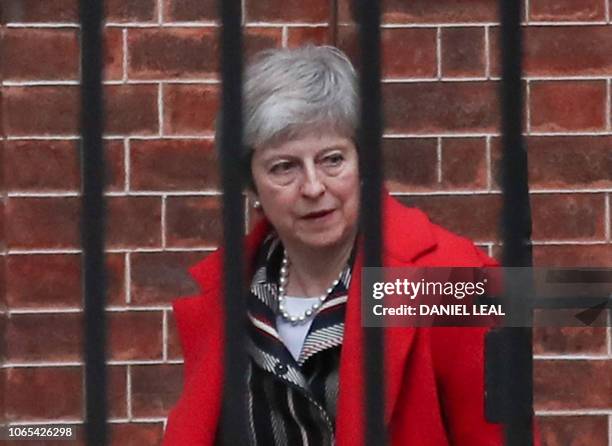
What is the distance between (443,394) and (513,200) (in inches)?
32.1

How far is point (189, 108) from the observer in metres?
3.69

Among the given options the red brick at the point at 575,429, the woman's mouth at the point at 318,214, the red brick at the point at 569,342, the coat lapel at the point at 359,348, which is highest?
the woman's mouth at the point at 318,214

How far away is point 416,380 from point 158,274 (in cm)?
125

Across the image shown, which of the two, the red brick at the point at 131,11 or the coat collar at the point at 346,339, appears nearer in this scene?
the coat collar at the point at 346,339

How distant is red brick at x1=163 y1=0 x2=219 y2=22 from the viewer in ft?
12.0

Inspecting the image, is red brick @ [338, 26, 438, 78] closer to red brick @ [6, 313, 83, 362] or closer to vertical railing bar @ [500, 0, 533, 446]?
red brick @ [6, 313, 83, 362]

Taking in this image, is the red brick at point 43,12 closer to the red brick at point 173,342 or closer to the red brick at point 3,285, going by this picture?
the red brick at point 3,285

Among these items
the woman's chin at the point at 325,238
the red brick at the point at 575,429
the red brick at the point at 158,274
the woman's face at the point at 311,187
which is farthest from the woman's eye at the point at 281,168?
the red brick at the point at 575,429

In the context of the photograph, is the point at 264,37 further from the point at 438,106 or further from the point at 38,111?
the point at 38,111

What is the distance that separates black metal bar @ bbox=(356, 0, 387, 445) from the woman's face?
83 centimetres

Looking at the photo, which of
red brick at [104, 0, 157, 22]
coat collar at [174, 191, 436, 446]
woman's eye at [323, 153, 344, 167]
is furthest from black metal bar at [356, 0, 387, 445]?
red brick at [104, 0, 157, 22]

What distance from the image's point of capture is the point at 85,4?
1744 mm

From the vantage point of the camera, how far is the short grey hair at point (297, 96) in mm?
2691

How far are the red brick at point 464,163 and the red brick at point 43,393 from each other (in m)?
0.85
